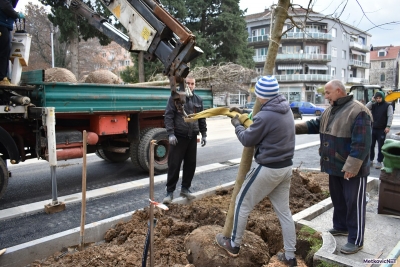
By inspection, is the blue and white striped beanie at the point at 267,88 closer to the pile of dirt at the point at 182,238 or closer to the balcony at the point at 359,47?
the pile of dirt at the point at 182,238

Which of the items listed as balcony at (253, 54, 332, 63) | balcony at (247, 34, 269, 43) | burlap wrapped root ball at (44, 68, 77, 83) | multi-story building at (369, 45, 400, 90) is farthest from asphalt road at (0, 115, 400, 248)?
multi-story building at (369, 45, 400, 90)

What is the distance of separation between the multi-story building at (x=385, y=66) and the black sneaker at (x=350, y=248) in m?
71.9

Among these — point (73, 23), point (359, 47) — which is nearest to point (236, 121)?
point (73, 23)

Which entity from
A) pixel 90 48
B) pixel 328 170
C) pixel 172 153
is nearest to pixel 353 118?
pixel 328 170

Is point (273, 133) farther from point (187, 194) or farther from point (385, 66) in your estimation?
point (385, 66)

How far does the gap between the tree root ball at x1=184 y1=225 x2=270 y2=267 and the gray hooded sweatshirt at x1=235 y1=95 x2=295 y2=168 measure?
98cm

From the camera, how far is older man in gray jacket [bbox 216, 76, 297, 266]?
2.89 metres

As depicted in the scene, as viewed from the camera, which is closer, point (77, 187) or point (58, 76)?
point (58, 76)

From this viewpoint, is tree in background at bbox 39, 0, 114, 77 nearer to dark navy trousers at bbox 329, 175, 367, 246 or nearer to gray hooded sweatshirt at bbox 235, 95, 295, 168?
gray hooded sweatshirt at bbox 235, 95, 295, 168

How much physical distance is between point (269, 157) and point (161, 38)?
9.75 ft

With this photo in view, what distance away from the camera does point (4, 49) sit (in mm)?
5078

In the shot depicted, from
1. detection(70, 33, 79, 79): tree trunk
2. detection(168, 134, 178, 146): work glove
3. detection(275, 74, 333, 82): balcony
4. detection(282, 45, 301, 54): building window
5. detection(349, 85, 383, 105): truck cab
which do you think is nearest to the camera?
detection(168, 134, 178, 146): work glove

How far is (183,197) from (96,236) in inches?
63.0

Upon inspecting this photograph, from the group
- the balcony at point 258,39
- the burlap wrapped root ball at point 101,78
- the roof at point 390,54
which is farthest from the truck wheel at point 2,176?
the roof at point 390,54
